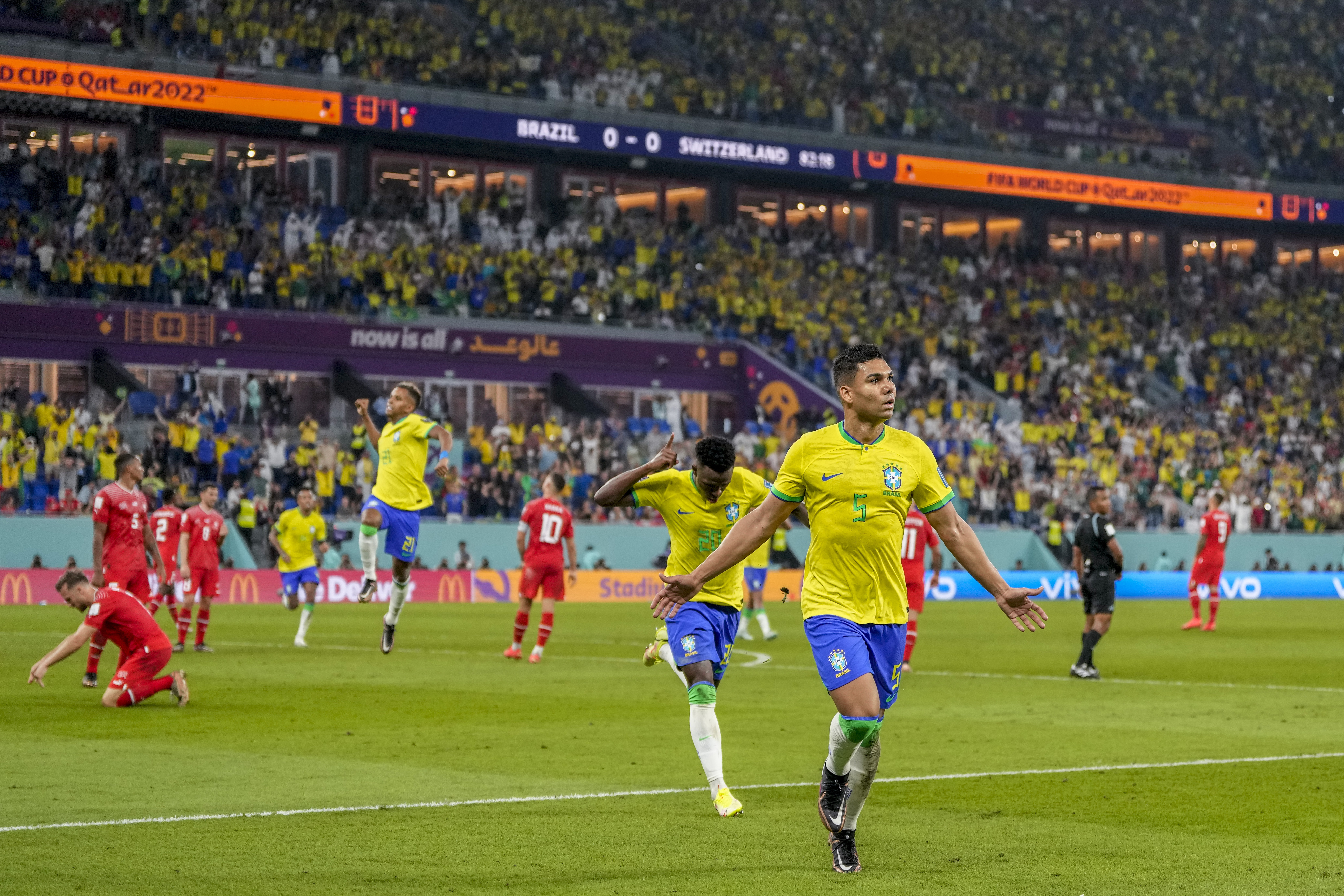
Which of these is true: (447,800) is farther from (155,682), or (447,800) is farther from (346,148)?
(346,148)

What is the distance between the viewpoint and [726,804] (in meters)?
10.1

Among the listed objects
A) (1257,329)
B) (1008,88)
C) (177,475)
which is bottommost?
(177,475)

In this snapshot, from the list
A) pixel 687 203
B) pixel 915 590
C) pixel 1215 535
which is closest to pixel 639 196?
pixel 687 203

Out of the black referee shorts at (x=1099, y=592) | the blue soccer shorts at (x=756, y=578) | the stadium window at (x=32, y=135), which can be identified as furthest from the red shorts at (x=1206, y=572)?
the stadium window at (x=32, y=135)

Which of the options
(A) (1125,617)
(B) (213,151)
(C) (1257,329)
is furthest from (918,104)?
(A) (1125,617)

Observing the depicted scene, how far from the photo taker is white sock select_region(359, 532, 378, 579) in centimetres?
1794

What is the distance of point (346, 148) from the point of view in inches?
2047

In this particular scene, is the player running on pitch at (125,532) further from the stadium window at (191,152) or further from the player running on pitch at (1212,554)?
the stadium window at (191,152)

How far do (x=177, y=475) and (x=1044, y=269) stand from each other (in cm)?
3539

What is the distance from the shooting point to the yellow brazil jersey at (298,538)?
25797mm

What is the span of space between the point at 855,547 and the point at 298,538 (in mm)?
18531

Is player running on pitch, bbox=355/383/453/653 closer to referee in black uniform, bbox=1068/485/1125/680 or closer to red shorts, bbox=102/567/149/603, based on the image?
red shorts, bbox=102/567/149/603

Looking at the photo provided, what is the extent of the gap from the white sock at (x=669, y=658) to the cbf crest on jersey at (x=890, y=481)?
102 inches

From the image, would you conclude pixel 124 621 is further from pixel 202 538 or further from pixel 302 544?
pixel 302 544
